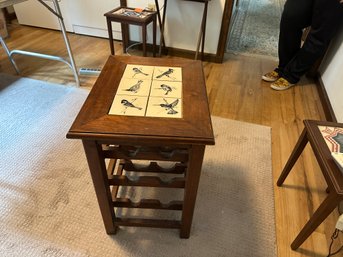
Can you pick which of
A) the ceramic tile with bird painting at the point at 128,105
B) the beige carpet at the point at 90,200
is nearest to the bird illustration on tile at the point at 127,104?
the ceramic tile with bird painting at the point at 128,105

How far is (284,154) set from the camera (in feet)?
4.95

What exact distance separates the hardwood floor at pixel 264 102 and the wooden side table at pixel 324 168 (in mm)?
183

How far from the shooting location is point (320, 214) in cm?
84

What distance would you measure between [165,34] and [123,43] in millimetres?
488

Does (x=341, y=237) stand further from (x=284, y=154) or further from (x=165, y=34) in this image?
(x=165, y=34)

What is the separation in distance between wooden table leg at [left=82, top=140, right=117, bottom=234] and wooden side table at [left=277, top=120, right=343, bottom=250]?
2.52 feet

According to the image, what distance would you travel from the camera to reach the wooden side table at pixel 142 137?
2.26 feet

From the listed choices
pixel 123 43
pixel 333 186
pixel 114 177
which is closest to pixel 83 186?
pixel 114 177

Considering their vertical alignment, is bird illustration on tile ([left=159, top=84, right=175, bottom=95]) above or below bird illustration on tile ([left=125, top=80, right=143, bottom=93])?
below

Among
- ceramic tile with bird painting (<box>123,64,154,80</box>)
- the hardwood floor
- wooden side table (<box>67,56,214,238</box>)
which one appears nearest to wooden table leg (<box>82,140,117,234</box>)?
wooden side table (<box>67,56,214,238</box>)

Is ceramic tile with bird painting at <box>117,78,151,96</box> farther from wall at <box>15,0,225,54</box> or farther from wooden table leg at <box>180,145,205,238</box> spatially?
wall at <box>15,0,225,54</box>

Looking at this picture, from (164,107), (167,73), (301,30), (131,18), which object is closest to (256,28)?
(301,30)

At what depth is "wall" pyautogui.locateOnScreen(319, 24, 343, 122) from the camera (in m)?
1.74

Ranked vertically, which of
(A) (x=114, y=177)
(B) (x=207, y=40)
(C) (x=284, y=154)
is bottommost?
(C) (x=284, y=154)
